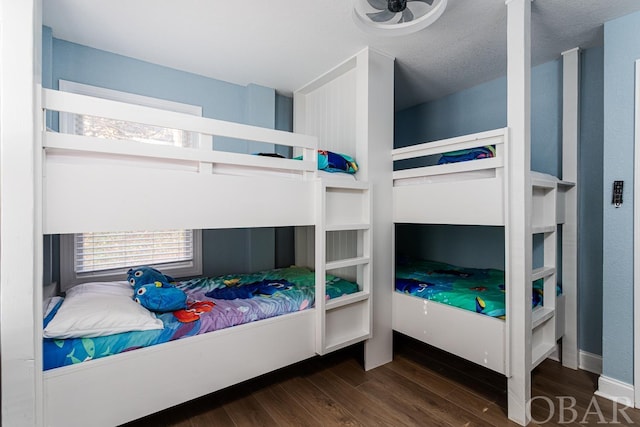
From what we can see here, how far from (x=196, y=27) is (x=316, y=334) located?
220cm

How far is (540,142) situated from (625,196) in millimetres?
864

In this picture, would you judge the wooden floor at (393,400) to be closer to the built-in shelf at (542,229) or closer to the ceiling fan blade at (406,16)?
the built-in shelf at (542,229)

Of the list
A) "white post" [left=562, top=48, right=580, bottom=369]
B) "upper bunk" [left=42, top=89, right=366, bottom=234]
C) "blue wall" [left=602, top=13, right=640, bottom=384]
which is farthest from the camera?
"white post" [left=562, top=48, right=580, bottom=369]

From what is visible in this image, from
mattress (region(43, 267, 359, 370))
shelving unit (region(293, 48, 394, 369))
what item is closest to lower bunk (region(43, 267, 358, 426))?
mattress (region(43, 267, 359, 370))

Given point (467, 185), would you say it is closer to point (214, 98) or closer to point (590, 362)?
point (590, 362)

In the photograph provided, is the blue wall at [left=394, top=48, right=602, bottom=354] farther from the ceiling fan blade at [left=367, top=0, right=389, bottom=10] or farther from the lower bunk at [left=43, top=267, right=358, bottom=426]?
the ceiling fan blade at [left=367, top=0, right=389, bottom=10]

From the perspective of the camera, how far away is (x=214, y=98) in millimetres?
3004

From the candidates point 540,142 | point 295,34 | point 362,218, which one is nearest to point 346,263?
point 362,218

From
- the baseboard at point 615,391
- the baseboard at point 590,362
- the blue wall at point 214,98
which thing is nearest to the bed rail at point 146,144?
the blue wall at point 214,98

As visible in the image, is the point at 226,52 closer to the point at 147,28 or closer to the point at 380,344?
the point at 147,28

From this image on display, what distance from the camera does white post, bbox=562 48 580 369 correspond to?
242 centimetres

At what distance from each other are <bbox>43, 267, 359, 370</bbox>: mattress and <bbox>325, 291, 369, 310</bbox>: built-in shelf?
0.09 metres

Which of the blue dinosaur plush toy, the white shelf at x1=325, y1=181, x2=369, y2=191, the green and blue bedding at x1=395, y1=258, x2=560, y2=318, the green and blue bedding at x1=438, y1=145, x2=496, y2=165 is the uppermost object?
the green and blue bedding at x1=438, y1=145, x2=496, y2=165

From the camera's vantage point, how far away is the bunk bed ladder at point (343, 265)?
2094 millimetres
